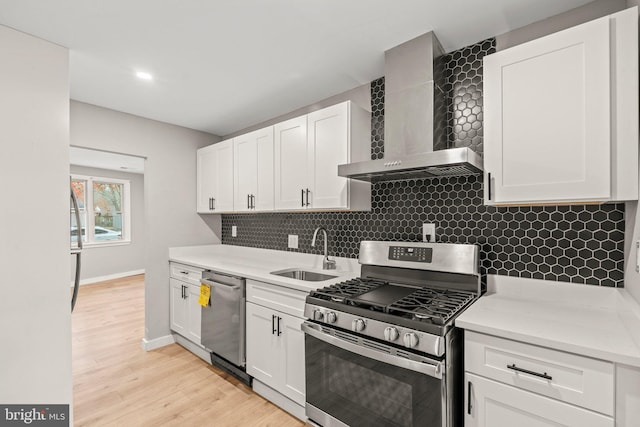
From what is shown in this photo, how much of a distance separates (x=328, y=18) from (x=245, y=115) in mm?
1761

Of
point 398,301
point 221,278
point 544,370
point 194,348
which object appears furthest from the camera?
point 194,348

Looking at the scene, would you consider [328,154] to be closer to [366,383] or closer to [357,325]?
[357,325]

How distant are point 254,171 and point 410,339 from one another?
84.5 inches

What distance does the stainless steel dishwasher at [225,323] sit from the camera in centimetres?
248

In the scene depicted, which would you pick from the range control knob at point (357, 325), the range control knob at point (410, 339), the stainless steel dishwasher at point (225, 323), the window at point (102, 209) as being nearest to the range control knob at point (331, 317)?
the range control knob at point (357, 325)

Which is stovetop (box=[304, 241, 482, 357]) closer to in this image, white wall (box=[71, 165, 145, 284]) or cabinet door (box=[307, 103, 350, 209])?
cabinet door (box=[307, 103, 350, 209])

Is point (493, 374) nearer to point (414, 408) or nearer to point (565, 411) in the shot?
point (565, 411)

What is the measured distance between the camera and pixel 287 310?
2.14m

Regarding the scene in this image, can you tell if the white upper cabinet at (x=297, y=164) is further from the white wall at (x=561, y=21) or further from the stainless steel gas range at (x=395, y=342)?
the white wall at (x=561, y=21)

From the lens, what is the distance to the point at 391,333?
146cm

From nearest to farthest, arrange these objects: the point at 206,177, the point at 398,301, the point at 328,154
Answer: the point at 398,301
the point at 328,154
the point at 206,177

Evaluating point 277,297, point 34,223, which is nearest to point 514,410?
point 277,297

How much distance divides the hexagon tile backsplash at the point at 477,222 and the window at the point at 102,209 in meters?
5.82

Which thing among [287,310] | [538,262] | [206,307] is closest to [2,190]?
[206,307]
